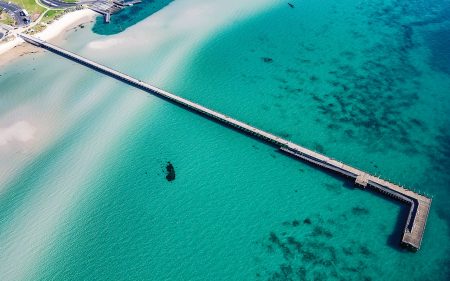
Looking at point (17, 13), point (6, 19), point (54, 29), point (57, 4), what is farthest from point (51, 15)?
point (6, 19)

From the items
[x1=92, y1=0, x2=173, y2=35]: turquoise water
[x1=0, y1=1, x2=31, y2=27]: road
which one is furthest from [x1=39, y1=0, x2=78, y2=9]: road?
[x1=92, y1=0, x2=173, y2=35]: turquoise water

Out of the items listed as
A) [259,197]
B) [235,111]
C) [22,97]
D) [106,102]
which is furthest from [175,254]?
[22,97]

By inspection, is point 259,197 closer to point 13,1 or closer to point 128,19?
point 128,19

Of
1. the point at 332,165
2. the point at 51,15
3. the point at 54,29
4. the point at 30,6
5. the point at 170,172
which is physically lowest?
the point at 170,172

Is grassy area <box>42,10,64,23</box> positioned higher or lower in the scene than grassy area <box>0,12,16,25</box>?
higher

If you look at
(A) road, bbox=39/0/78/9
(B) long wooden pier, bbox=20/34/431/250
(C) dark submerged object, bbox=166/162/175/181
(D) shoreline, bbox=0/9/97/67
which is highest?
(A) road, bbox=39/0/78/9

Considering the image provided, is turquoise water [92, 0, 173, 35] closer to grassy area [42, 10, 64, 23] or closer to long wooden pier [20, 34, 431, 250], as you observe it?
grassy area [42, 10, 64, 23]

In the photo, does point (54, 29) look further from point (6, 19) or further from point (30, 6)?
point (30, 6)
